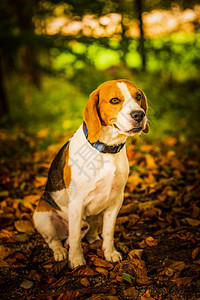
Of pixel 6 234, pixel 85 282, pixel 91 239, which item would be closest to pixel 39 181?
pixel 6 234

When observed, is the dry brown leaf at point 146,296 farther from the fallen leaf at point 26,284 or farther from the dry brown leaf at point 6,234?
the dry brown leaf at point 6,234

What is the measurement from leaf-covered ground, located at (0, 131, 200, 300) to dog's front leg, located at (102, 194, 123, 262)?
8 centimetres

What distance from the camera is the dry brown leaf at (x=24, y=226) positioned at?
352cm

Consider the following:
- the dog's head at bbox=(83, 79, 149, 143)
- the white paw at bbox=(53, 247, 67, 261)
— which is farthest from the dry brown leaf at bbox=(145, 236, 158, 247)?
the dog's head at bbox=(83, 79, 149, 143)

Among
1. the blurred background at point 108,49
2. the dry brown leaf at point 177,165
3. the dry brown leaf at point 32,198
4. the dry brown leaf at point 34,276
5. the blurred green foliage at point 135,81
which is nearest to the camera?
the dry brown leaf at point 34,276

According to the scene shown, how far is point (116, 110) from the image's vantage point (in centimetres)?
239

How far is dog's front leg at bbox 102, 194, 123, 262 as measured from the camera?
2926 millimetres

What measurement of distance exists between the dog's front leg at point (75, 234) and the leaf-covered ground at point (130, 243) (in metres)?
0.10

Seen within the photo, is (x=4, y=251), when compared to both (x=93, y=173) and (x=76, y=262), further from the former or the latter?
(x=93, y=173)

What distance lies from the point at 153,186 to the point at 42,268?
224 centimetres

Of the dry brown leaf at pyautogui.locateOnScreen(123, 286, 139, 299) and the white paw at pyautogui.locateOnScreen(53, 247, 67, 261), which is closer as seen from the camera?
the dry brown leaf at pyautogui.locateOnScreen(123, 286, 139, 299)

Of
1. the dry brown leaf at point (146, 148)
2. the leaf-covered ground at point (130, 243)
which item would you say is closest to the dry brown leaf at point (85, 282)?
the leaf-covered ground at point (130, 243)

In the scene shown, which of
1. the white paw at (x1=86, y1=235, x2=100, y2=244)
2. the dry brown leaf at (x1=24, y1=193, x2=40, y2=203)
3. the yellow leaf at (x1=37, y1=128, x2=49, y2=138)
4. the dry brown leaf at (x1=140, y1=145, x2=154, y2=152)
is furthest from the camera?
the yellow leaf at (x1=37, y1=128, x2=49, y2=138)

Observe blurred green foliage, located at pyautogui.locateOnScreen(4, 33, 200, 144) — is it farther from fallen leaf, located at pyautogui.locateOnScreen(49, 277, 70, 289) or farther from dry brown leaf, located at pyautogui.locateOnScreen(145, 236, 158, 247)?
fallen leaf, located at pyautogui.locateOnScreen(49, 277, 70, 289)
